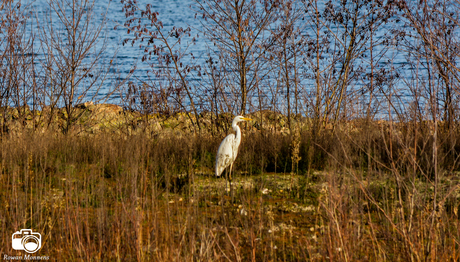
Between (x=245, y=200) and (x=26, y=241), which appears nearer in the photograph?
(x=26, y=241)

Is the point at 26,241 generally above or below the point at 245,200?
below

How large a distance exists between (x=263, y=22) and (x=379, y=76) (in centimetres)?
222

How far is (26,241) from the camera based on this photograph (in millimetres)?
2854

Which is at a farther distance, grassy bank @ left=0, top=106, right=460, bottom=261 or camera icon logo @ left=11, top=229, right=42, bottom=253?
camera icon logo @ left=11, top=229, right=42, bottom=253

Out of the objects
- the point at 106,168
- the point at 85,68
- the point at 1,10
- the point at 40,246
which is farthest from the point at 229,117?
the point at 40,246

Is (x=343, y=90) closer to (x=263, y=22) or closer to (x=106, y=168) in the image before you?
(x=263, y=22)

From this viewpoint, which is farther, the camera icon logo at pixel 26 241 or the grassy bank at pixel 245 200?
the camera icon logo at pixel 26 241

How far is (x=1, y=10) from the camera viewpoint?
6074 millimetres

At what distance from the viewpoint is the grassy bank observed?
240cm

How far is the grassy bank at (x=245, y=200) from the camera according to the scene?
7.86ft

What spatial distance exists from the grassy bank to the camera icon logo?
60 mm

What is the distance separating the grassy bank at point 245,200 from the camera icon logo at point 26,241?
0.06 m

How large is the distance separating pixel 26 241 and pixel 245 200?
1.86m

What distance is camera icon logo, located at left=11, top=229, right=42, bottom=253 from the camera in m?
2.74
